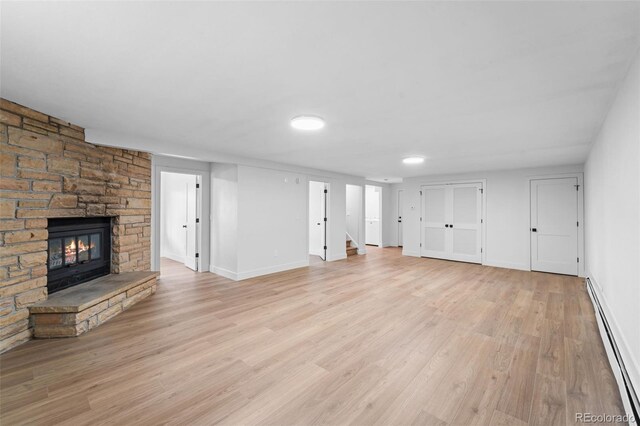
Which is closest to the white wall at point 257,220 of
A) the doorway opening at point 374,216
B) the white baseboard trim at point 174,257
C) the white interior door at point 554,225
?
the white baseboard trim at point 174,257

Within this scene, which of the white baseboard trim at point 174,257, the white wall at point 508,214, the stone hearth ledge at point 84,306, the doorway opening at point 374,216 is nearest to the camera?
the stone hearth ledge at point 84,306

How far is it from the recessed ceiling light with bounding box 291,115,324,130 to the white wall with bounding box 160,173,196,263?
12.8 ft

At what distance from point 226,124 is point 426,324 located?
3231 mm

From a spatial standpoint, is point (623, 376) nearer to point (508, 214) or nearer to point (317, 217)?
point (508, 214)

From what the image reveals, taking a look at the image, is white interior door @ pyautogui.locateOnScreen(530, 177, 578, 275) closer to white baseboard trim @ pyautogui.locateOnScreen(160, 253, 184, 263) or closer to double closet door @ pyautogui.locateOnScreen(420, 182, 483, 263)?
double closet door @ pyautogui.locateOnScreen(420, 182, 483, 263)

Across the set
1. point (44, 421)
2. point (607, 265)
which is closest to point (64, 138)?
point (44, 421)

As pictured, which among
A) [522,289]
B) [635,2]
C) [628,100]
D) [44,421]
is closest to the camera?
[635,2]

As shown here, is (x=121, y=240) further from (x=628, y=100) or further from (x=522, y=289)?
(x=522, y=289)

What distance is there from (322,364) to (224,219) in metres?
3.71

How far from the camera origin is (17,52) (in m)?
1.70

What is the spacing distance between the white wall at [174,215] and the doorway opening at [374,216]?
20.5 feet

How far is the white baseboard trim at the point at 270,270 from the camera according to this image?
5103mm

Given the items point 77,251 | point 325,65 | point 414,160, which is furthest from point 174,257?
point 325,65

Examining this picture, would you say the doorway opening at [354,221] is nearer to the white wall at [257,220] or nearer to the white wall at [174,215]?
the white wall at [257,220]
